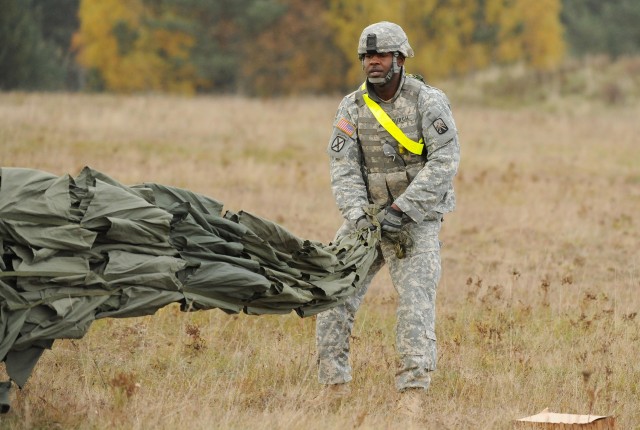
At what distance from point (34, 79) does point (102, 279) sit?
48.6 meters

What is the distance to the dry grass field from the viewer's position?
252 inches

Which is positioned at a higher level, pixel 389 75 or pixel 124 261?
pixel 389 75

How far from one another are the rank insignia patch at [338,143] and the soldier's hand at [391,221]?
55 centimetres

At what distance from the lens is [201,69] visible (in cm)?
5622

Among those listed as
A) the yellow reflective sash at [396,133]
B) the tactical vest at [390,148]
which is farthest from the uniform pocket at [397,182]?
the yellow reflective sash at [396,133]

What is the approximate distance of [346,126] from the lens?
6.80m

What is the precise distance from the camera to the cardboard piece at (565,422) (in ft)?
19.5

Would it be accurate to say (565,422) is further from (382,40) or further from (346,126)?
(382,40)

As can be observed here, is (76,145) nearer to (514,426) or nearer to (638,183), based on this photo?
(638,183)

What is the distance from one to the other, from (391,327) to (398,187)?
2.51m

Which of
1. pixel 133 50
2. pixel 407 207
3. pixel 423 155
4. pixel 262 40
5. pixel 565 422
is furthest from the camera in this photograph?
pixel 133 50

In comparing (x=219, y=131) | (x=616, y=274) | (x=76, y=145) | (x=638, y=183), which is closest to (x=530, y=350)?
(x=616, y=274)

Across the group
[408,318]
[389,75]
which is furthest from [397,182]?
[408,318]

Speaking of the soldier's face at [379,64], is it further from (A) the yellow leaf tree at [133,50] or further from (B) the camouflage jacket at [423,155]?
(A) the yellow leaf tree at [133,50]
